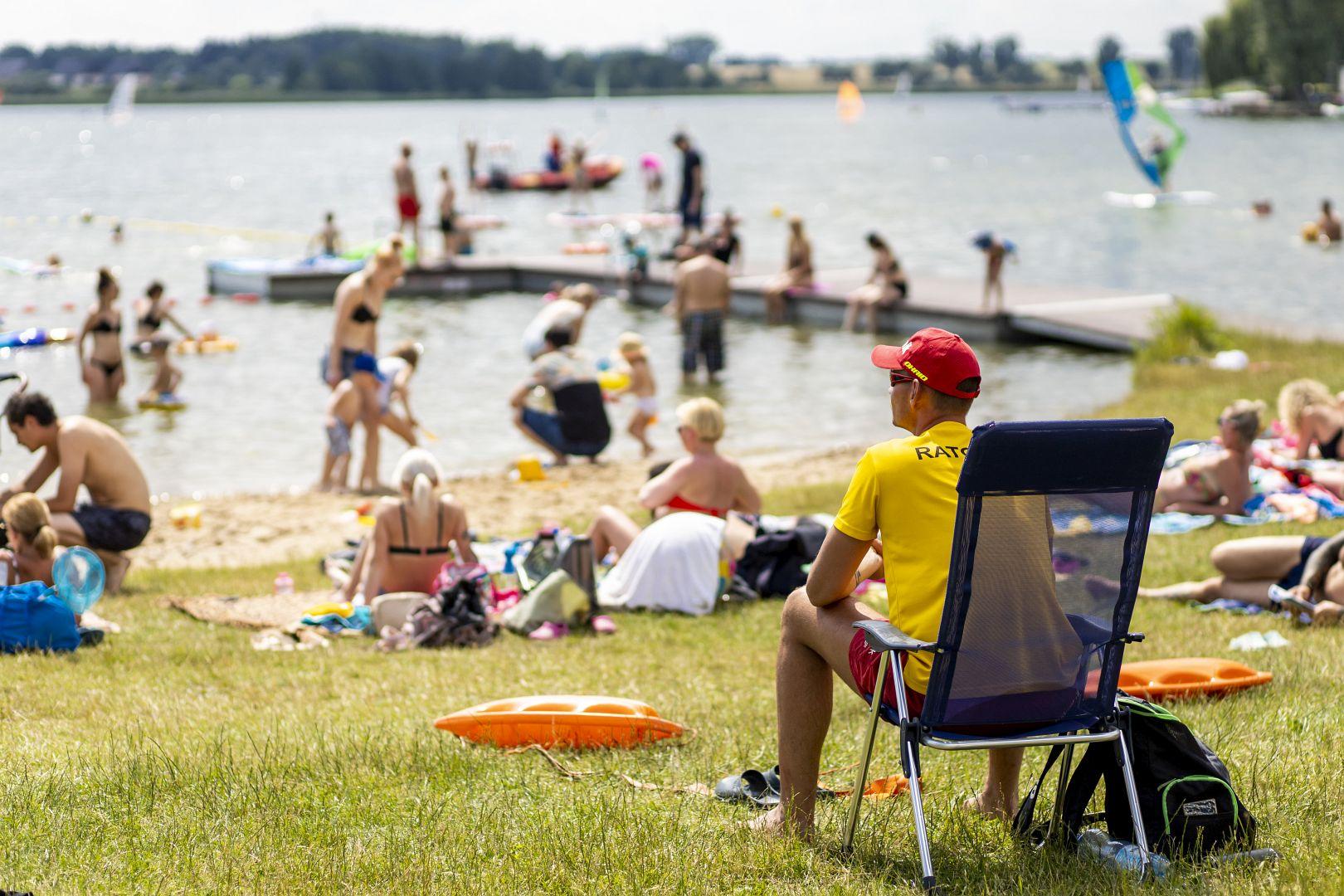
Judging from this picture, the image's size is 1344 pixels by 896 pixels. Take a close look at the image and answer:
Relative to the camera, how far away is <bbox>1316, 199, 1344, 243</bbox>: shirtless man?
32125mm

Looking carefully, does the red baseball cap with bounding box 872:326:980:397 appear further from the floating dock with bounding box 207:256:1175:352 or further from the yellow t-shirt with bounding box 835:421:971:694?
the floating dock with bounding box 207:256:1175:352

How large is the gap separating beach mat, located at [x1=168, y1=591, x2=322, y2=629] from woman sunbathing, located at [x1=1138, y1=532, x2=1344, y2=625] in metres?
4.29

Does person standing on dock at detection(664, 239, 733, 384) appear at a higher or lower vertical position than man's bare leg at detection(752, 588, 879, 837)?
lower

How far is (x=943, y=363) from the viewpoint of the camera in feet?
11.4

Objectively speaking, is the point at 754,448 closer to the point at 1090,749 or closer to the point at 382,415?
the point at 382,415

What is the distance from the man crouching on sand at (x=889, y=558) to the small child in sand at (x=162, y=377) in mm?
13678

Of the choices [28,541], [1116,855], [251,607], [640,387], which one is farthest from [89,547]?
[1116,855]

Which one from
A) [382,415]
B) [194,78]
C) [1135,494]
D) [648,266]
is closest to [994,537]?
[1135,494]

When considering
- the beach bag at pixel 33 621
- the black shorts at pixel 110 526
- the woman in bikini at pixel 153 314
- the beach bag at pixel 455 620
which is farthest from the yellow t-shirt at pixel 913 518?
the woman in bikini at pixel 153 314

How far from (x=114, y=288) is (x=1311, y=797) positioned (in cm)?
1369

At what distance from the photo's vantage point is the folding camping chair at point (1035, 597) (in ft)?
10.5

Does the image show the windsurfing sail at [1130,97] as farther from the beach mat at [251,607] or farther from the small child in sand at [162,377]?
the beach mat at [251,607]

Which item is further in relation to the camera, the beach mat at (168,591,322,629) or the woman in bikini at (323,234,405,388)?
the woman in bikini at (323,234,405,388)

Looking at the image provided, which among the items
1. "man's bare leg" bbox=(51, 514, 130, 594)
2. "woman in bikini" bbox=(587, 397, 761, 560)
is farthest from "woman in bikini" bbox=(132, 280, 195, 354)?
"woman in bikini" bbox=(587, 397, 761, 560)
